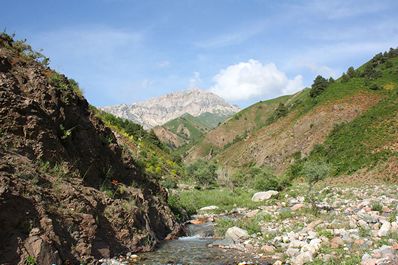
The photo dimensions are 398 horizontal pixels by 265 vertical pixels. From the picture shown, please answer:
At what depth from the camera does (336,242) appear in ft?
47.1

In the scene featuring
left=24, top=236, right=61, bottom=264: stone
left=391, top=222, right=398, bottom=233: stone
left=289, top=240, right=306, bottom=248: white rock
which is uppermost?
left=24, top=236, right=61, bottom=264: stone

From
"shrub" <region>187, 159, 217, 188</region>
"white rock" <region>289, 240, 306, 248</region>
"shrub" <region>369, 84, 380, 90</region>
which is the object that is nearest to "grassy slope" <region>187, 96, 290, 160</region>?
"shrub" <region>369, 84, 380, 90</region>

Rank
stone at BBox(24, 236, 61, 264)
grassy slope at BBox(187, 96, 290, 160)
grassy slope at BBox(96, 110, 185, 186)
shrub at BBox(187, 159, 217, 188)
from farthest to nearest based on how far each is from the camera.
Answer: grassy slope at BBox(187, 96, 290, 160)
shrub at BBox(187, 159, 217, 188)
grassy slope at BBox(96, 110, 185, 186)
stone at BBox(24, 236, 61, 264)

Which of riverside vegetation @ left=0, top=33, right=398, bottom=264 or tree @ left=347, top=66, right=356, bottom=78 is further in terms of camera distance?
tree @ left=347, top=66, right=356, bottom=78

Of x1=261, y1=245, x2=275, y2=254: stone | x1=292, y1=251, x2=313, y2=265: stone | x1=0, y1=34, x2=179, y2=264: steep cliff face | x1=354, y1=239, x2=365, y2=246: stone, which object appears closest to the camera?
x1=0, y1=34, x2=179, y2=264: steep cliff face

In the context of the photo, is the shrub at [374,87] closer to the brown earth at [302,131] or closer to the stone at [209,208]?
the brown earth at [302,131]

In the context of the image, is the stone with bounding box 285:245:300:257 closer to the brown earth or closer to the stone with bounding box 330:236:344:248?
the stone with bounding box 330:236:344:248

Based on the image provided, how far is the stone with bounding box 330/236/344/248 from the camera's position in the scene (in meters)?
14.1

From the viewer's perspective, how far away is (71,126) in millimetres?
17891

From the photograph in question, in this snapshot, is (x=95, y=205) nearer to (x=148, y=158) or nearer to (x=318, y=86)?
(x=148, y=158)

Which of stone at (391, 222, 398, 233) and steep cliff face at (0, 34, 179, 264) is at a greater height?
steep cliff face at (0, 34, 179, 264)

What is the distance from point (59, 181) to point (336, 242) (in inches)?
443

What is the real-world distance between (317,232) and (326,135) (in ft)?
167

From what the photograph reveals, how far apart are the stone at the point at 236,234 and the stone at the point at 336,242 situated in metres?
5.15
